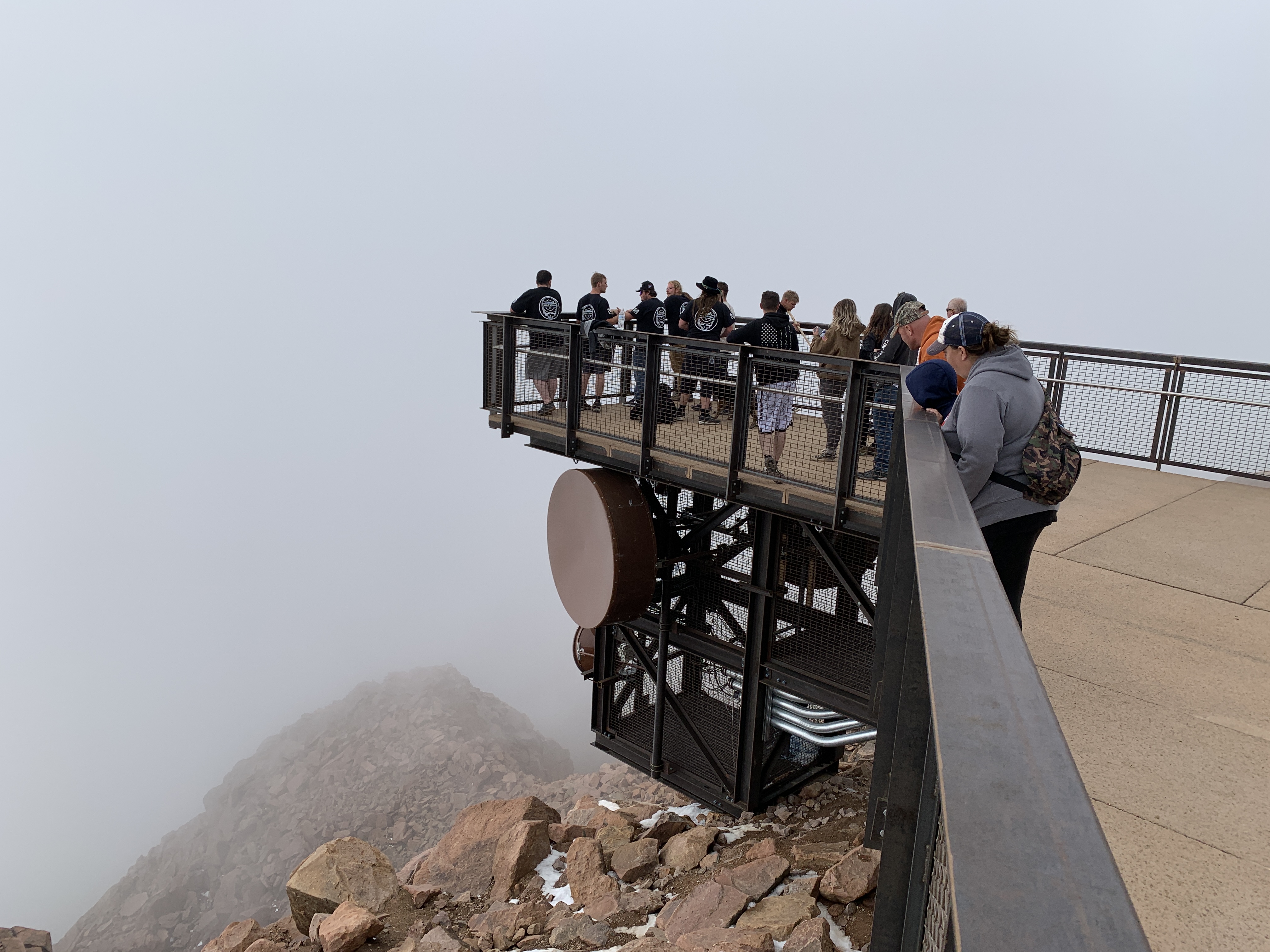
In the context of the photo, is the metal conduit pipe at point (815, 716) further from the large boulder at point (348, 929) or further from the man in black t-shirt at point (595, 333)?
the large boulder at point (348, 929)

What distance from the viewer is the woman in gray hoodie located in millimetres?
3881

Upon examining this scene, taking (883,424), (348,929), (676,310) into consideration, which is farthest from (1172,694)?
(676,310)

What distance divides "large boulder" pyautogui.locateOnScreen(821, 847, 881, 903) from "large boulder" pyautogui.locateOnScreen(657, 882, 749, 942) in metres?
0.81

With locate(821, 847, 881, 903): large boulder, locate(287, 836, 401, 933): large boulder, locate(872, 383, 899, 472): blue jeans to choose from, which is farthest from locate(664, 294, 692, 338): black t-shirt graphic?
locate(287, 836, 401, 933): large boulder

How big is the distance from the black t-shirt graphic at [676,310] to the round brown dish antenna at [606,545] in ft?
7.55

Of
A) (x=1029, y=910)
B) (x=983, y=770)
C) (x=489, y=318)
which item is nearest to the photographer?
(x=1029, y=910)

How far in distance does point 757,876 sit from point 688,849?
1.85m

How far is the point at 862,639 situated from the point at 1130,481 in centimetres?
374

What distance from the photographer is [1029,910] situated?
760mm

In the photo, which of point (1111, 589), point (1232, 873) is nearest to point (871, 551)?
point (1111, 589)

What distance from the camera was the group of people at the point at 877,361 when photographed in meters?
3.96

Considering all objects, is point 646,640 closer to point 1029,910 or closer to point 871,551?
point 871,551

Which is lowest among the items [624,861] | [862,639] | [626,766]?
[626,766]

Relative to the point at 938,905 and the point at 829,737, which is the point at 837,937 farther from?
the point at 938,905
